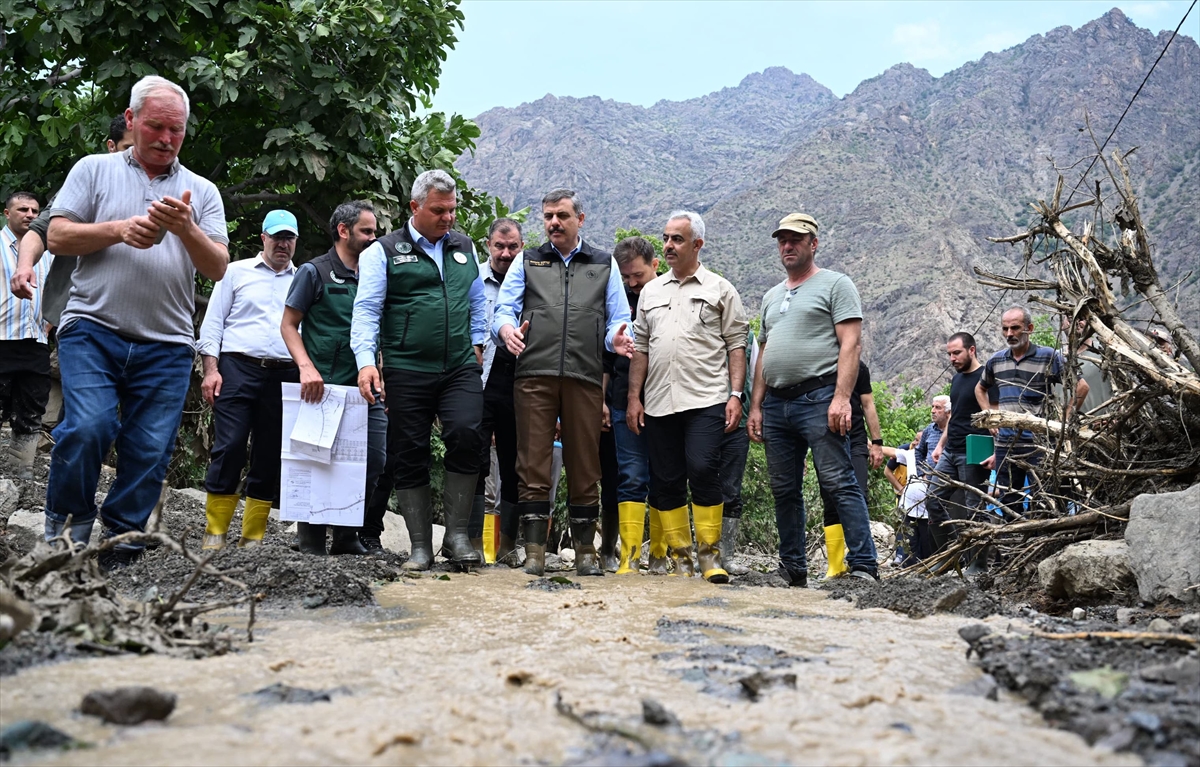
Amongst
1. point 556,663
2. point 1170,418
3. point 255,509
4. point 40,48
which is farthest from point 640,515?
point 40,48

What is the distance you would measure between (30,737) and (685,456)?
438 cm

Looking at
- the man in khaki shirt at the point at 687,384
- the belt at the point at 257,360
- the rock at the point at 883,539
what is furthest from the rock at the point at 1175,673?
the rock at the point at 883,539

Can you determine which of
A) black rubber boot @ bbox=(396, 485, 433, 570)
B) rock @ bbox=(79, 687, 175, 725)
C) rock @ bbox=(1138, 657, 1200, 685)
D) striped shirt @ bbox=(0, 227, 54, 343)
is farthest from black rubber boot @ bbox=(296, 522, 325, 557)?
rock @ bbox=(1138, 657, 1200, 685)

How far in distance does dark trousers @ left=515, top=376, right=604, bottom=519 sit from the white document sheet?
85 centimetres

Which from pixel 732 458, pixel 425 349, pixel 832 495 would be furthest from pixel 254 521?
pixel 832 495

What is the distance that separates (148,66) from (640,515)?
575cm

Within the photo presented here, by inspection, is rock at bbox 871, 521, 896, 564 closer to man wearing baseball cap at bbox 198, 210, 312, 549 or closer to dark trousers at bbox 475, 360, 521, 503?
dark trousers at bbox 475, 360, 521, 503

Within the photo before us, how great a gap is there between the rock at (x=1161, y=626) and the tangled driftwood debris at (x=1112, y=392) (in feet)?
5.54

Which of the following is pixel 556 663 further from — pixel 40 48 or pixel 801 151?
pixel 801 151

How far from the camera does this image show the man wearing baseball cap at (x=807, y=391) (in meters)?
5.49

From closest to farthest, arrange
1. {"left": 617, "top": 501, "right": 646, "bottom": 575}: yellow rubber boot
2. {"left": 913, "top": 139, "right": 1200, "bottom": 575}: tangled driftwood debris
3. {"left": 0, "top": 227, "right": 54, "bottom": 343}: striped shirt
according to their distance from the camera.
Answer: {"left": 913, "top": 139, "right": 1200, "bottom": 575}: tangled driftwood debris
{"left": 617, "top": 501, "right": 646, "bottom": 575}: yellow rubber boot
{"left": 0, "top": 227, "right": 54, "bottom": 343}: striped shirt

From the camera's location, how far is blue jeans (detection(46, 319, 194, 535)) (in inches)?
156

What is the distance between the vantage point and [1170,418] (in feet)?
16.4

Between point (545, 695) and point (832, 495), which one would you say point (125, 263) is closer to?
point (545, 695)
